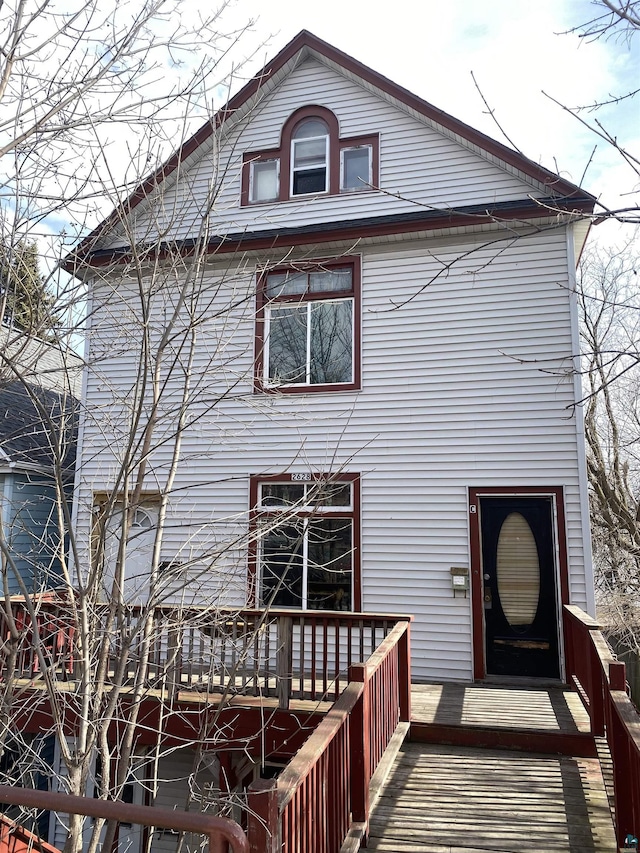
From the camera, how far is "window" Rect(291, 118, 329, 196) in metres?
9.84

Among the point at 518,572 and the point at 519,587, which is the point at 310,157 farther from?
the point at 519,587

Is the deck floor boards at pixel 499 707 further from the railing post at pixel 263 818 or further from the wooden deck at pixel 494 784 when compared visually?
the railing post at pixel 263 818

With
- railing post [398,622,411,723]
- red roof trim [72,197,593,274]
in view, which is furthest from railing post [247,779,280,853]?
red roof trim [72,197,593,274]

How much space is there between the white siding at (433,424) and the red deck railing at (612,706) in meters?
0.96

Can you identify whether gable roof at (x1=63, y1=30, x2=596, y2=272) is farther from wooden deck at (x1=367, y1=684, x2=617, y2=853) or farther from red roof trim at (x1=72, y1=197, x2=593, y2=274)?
wooden deck at (x1=367, y1=684, x2=617, y2=853)

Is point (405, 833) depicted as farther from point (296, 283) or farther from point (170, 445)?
point (296, 283)

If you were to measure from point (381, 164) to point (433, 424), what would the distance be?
394 centimetres

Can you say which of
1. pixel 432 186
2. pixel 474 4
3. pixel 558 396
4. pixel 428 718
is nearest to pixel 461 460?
pixel 558 396

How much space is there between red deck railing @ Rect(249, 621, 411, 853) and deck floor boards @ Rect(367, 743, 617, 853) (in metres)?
0.29

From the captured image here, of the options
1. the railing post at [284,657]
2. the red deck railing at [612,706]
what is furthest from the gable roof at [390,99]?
the red deck railing at [612,706]

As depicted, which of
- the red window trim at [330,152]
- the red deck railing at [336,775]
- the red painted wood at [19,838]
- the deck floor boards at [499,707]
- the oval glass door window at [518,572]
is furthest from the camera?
the red window trim at [330,152]

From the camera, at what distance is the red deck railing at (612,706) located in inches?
141

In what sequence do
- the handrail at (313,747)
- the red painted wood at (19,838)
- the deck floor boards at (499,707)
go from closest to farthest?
the handrail at (313,747) < the red painted wood at (19,838) < the deck floor boards at (499,707)

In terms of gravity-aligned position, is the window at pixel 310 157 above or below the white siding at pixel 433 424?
above
